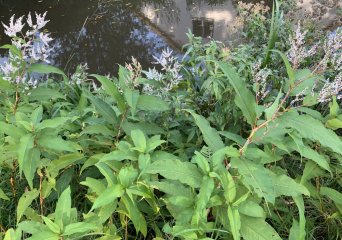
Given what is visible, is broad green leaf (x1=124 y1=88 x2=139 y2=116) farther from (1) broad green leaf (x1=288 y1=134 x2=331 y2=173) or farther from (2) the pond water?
(2) the pond water

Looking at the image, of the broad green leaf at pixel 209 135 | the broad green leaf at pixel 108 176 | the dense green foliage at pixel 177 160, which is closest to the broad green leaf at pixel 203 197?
the dense green foliage at pixel 177 160

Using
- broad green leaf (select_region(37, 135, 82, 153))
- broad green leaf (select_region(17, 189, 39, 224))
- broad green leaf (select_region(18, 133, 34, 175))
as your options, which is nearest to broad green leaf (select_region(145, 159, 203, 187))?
broad green leaf (select_region(37, 135, 82, 153))

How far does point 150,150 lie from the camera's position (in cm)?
154

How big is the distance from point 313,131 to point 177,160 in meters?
0.46

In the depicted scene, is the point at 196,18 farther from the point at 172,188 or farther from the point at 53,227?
the point at 53,227

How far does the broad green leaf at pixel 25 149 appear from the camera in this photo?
1.43 metres

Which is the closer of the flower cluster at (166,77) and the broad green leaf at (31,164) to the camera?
the broad green leaf at (31,164)

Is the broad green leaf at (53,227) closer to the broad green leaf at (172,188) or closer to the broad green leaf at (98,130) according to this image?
the broad green leaf at (172,188)

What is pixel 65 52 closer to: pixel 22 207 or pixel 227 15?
pixel 227 15

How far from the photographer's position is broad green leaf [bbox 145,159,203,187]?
1.36 m

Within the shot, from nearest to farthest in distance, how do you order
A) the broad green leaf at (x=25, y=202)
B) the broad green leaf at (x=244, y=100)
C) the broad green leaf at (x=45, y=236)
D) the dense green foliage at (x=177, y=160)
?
the broad green leaf at (x=45, y=236)
the dense green foliage at (x=177, y=160)
the broad green leaf at (x=244, y=100)
the broad green leaf at (x=25, y=202)

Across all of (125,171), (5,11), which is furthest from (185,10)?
(125,171)

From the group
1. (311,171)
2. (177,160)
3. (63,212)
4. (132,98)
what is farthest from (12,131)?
(311,171)

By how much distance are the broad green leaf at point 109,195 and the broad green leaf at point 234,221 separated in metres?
0.37
